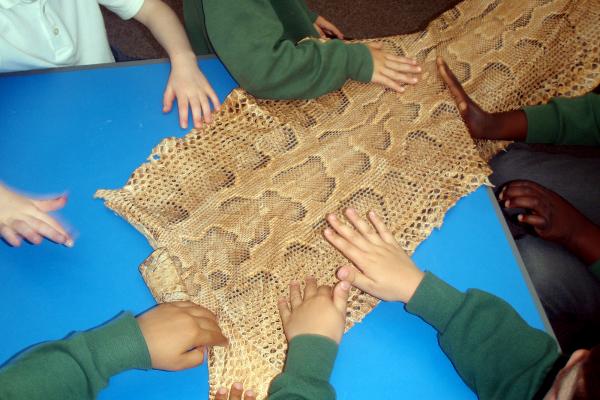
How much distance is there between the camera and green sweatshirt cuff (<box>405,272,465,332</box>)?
2.21 feet

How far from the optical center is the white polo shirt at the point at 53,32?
0.80m

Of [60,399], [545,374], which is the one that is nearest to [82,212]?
[60,399]


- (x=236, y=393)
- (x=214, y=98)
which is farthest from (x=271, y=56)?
(x=236, y=393)

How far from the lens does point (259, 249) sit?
693 millimetres

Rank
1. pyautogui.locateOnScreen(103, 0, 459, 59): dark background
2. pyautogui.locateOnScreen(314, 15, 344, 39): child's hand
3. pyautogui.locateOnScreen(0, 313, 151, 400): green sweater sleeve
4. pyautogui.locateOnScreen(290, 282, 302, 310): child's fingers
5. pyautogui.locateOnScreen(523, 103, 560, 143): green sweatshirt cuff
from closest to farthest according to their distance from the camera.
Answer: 1. pyautogui.locateOnScreen(0, 313, 151, 400): green sweater sleeve
2. pyautogui.locateOnScreen(290, 282, 302, 310): child's fingers
3. pyautogui.locateOnScreen(523, 103, 560, 143): green sweatshirt cuff
4. pyautogui.locateOnScreen(314, 15, 344, 39): child's hand
5. pyautogui.locateOnScreen(103, 0, 459, 59): dark background

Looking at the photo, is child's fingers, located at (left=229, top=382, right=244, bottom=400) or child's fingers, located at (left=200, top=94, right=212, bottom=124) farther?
child's fingers, located at (left=200, top=94, right=212, bottom=124)

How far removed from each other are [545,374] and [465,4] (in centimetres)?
66

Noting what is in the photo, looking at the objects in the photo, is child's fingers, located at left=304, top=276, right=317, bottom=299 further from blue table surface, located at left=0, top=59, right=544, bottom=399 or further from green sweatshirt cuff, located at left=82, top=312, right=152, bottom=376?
green sweatshirt cuff, located at left=82, top=312, right=152, bottom=376

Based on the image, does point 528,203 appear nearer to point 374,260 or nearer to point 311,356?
point 374,260

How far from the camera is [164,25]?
35.1 inches

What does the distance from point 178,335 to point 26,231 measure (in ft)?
0.92

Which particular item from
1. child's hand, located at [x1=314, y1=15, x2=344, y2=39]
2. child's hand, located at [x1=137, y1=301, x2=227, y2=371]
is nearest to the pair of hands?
child's hand, located at [x1=137, y1=301, x2=227, y2=371]

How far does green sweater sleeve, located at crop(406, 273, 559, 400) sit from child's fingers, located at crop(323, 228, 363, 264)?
0.32 feet

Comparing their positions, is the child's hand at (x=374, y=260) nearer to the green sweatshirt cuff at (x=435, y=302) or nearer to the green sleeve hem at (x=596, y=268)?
the green sweatshirt cuff at (x=435, y=302)
